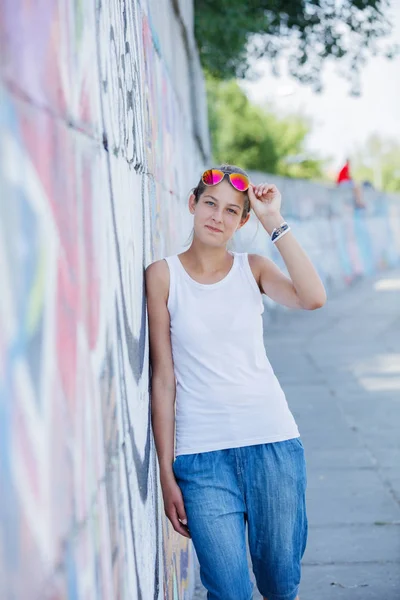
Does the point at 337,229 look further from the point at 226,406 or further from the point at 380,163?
the point at 380,163

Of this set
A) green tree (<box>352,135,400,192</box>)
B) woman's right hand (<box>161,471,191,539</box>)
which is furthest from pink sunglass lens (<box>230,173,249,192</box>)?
green tree (<box>352,135,400,192</box>)

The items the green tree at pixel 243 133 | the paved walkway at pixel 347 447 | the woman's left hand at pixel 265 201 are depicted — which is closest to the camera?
the woman's left hand at pixel 265 201

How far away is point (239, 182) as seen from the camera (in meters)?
3.11

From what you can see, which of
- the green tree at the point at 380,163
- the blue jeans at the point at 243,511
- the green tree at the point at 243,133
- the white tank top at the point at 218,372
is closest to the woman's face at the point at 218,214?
the white tank top at the point at 218,372

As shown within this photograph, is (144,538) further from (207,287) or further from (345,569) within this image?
(345,569)

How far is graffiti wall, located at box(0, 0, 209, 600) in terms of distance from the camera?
1.23 meters

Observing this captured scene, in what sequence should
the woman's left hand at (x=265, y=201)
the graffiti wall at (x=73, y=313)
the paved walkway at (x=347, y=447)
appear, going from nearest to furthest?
the graffiti wall at (x=73, y=313) < the woman's left hand at (x=265, y=201) < the paved walkway at (x=347, y=447)

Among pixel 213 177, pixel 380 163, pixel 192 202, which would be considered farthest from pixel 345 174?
pixel 380 163

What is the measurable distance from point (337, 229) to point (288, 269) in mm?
21676

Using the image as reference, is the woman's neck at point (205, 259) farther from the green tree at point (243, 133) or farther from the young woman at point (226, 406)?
the green tree at point (243, 133)

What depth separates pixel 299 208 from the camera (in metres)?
20.0

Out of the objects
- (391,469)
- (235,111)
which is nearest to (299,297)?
(391,469)

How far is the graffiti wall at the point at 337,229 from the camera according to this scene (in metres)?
18.5

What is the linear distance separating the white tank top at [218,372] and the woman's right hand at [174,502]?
0.33 feet
